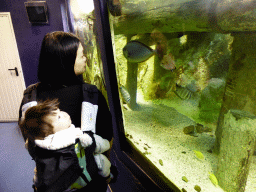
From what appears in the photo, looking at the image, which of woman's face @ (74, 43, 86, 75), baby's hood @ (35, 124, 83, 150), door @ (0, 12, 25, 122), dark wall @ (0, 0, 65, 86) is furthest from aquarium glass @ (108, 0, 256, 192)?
door @ (0, 12, 25, 122)

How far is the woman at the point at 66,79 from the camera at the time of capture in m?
0.99

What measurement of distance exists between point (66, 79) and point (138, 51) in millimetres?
871

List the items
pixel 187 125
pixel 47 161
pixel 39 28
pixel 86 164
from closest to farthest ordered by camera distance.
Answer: pixel 47 161, pixel 86 164, pixel 187 125, pixel 39 28

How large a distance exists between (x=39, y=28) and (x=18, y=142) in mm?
2673

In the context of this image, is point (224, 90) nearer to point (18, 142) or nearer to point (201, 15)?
point (201, 15)

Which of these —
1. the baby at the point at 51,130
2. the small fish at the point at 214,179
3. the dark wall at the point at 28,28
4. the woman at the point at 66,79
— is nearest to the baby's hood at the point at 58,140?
the baby at the point at 51,130

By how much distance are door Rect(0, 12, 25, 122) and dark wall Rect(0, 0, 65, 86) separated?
0.14 m

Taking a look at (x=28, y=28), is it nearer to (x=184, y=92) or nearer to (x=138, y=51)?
(x=138, y=51)

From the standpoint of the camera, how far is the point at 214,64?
143 centimetres

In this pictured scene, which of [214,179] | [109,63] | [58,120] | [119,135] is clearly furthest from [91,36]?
[214,179]

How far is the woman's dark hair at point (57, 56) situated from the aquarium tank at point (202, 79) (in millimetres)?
648

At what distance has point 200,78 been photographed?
1416 millimetres

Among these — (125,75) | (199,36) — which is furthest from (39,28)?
(199,36)

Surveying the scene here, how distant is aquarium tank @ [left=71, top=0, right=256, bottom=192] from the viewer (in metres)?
1.09
